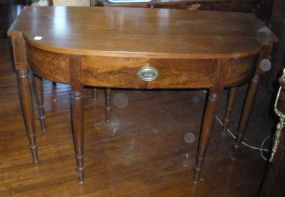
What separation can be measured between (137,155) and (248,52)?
2.80ft

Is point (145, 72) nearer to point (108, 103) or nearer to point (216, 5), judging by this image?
point (108, 103)

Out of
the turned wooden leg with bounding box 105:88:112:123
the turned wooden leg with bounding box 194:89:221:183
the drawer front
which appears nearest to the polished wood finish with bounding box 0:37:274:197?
the turned wooden leg with bounding box 105:88:112:123

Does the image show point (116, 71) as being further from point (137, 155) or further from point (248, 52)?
point (137, 155)

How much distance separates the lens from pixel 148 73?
129cm

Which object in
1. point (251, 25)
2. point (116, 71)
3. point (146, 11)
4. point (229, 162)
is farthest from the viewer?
point (229, 162)

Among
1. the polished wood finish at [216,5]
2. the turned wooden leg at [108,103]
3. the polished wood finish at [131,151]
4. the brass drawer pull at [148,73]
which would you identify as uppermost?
the polished wood finish at [216,5]

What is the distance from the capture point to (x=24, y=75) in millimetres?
1429

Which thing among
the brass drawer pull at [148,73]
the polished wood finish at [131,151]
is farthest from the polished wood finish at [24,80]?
the brass drawer pull at [148,73]

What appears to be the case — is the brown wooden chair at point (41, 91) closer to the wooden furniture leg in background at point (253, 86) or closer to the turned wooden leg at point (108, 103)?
the turned wooden leg at point (108, 103)

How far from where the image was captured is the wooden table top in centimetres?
125

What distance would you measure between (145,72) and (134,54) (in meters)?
0.09

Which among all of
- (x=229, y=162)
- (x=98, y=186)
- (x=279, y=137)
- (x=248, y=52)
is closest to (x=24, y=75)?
(x=98, y=186)

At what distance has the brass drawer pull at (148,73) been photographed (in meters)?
1.27

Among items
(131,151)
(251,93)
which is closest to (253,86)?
(251,93)
